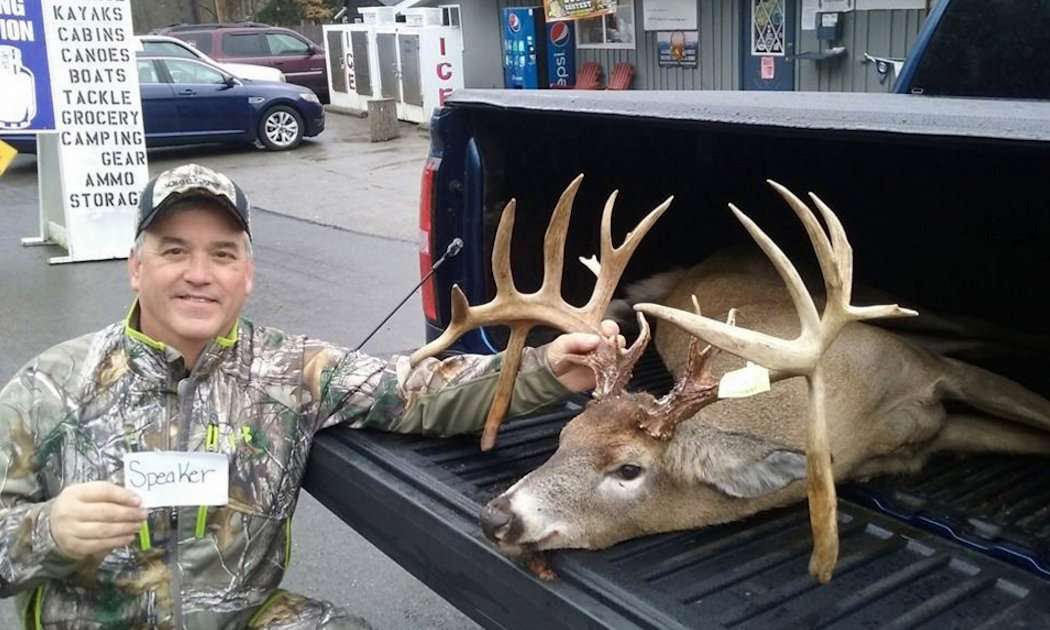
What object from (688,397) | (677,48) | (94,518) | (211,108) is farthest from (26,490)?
(211,108)

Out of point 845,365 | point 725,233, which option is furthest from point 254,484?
point 725,233

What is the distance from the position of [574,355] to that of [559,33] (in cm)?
1566

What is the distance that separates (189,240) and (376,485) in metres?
0.77

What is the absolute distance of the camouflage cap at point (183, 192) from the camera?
109 inches

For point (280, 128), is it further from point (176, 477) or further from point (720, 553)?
point (720, 553)

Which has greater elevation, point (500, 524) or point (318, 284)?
point (500, 524)

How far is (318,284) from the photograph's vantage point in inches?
363

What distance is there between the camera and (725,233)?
491cm

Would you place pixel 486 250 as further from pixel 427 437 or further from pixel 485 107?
pixel 427 437

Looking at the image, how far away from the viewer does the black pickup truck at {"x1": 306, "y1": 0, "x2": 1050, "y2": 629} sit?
2273 millimetres

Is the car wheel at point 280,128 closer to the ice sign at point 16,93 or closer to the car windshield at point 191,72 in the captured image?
the car windshield at point 191,72

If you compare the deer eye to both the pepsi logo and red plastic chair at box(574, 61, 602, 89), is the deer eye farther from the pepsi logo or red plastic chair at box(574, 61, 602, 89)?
the pepsi logo

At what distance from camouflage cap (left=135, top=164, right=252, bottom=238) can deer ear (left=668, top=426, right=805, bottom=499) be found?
4.23ft

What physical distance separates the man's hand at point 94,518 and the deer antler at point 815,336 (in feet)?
3.88
